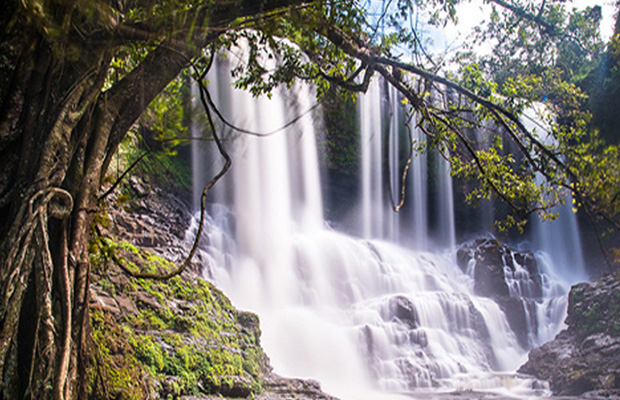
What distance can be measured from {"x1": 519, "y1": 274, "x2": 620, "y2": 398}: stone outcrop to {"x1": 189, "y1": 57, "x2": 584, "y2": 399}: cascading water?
93cm

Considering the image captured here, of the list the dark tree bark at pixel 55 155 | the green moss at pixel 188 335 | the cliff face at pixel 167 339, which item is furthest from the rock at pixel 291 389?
the dark tree bark at pixel 55 155

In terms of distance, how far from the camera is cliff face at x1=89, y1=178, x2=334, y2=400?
11.8ft

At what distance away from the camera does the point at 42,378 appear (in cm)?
242

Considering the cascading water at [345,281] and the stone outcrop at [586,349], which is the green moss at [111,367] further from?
the stone outcrop at [586,349]

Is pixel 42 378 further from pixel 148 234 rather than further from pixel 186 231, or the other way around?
pixel 186 231

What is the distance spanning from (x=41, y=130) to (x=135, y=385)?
2.01 meters

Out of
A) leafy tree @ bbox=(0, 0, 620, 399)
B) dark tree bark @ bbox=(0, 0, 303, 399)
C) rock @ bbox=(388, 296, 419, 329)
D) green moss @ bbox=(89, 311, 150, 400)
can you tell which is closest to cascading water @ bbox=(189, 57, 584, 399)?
rock @ bbox=(388, 296, 419, 329)

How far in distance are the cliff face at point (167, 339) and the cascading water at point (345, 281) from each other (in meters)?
2.59

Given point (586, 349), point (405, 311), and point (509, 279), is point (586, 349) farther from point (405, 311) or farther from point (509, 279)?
point (509, 279)

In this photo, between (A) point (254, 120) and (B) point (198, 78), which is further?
(A) point (254, 120)

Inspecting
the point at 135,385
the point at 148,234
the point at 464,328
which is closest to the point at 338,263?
the point at 464,328

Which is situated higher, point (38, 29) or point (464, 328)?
point (38, 29)

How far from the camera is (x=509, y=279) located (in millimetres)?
17016

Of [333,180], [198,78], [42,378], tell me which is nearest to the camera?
[42,378]
